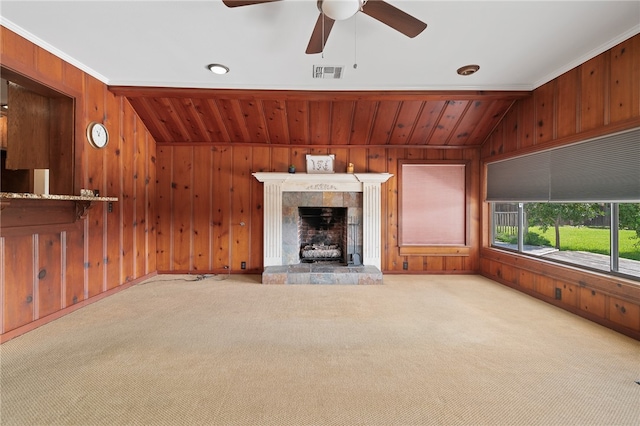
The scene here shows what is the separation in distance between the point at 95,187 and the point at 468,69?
4489mm

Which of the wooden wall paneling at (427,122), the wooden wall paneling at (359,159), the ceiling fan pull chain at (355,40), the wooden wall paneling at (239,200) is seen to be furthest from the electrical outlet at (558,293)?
the wooden wall paneling at (239,200)

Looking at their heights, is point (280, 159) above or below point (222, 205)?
above

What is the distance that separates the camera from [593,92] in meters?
2.60

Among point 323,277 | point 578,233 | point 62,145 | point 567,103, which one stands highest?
point 567,103

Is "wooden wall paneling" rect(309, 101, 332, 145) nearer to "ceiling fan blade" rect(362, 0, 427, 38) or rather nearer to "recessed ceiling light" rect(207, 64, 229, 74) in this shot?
"recessed ceiling light" rect(207, 64, 229, 74)

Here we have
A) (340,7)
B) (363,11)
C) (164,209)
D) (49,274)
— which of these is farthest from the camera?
(164,209)

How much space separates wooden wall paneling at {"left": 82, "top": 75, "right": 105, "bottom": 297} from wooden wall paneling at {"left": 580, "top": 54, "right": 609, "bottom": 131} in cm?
541

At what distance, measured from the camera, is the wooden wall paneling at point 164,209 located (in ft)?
14.1

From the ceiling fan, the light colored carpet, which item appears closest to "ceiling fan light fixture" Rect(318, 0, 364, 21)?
the ceiling fan

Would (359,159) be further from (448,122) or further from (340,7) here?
(340,7)

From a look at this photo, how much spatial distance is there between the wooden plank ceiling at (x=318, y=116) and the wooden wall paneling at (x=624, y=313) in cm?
252

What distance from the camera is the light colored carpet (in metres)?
1.41

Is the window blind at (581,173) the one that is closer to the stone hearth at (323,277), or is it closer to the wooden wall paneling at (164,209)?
the stone hearth at (323,277)

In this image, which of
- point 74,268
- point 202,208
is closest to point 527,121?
point 202,208
